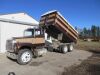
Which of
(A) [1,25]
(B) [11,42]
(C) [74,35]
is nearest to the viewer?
(B) [11,42]

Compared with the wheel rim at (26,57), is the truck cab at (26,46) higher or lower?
higher

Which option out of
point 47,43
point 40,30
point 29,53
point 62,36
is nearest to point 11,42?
point 29,53

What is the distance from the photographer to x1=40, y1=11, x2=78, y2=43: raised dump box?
15.2 metres

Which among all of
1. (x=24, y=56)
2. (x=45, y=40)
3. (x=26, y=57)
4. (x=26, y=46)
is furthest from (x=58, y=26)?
(x=24, y=56)

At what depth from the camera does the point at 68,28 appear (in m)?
16.5

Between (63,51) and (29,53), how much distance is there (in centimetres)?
539

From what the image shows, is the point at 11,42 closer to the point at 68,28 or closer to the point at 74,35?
the point at 68,28

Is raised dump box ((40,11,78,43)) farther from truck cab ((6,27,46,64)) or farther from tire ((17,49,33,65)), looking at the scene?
tire ((17,49,33,65))

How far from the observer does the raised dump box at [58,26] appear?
15.2m

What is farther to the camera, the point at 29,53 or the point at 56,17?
the point at 56,17

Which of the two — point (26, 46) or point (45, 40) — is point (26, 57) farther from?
point (45, 40)

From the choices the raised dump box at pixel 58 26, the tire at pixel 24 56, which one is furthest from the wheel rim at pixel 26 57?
the raised dump box at pixel 58 26

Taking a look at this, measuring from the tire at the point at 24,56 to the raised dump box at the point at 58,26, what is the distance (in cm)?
397

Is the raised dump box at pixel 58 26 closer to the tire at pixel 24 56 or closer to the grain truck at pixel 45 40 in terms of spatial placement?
the grain truck at pixel 45 40
